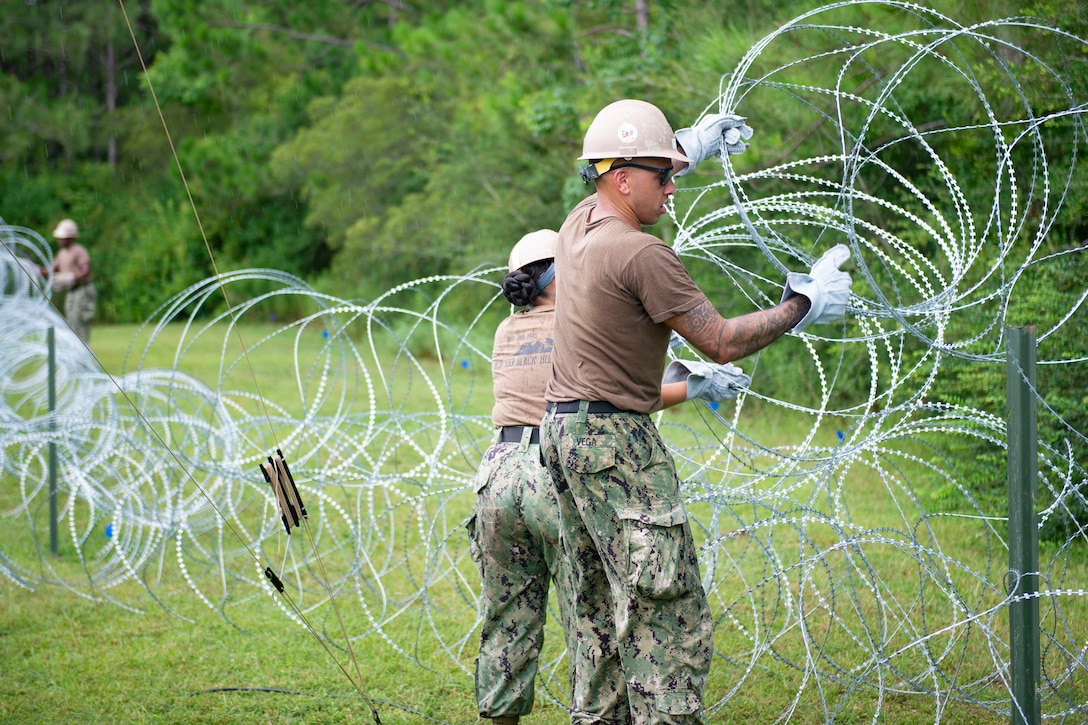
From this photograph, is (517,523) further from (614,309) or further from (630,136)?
(630,136)

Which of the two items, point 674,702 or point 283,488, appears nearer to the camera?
point 674,702

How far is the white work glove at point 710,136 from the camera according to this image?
12.7 ft

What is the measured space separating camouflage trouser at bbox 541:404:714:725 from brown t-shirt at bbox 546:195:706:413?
0.10m

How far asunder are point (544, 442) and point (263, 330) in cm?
2007

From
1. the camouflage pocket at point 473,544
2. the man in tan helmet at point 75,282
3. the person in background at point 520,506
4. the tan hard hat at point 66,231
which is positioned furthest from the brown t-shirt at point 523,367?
the tan hard hat at point 66,231

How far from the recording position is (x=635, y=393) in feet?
11.0

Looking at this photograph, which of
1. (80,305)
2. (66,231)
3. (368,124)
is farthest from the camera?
(368,124)

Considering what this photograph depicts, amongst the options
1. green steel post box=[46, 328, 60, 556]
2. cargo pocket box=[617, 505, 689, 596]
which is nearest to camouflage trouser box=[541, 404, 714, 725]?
cargo pocket box=[617, 505, 689, 596]

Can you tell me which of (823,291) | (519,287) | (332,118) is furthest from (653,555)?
(332,118)

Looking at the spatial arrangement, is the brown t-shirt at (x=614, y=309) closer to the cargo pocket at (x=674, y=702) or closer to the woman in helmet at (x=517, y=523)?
the woman in helmet at (x=517, y=523)

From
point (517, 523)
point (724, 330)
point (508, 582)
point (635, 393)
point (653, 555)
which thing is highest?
point (724, 330)

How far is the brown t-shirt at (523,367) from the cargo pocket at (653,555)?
917 mm

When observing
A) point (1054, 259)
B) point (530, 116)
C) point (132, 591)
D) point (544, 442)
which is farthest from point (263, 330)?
point (544, 442)

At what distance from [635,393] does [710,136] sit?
43.1 inches
